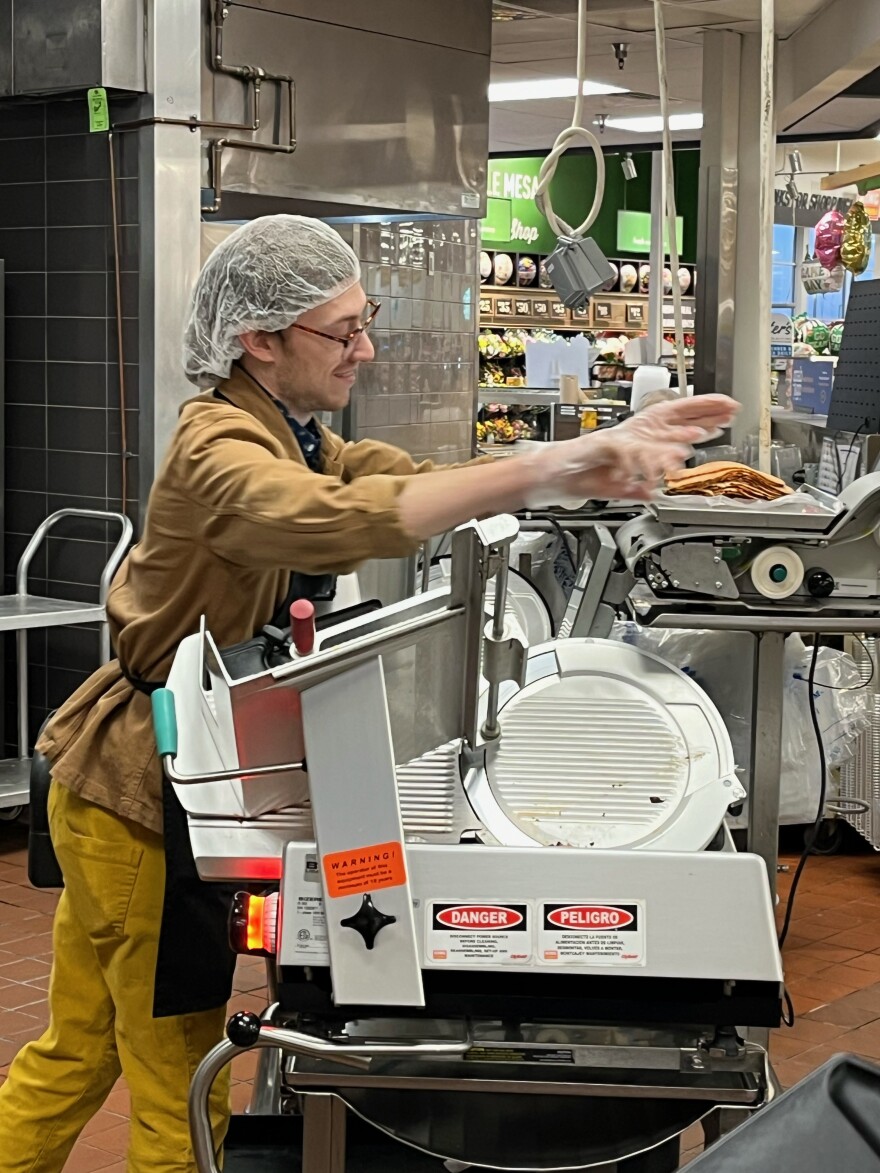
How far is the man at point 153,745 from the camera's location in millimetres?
2098

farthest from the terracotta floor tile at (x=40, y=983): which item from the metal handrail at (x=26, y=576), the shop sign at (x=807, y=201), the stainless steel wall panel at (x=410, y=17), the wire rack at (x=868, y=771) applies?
the shop sign at (x=807, y=201)

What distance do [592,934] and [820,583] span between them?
63.8 inches

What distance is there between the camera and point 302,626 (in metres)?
1.66

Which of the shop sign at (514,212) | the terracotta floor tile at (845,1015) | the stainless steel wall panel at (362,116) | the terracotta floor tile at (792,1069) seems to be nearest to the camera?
the terracotta floor tile at (792,1069)

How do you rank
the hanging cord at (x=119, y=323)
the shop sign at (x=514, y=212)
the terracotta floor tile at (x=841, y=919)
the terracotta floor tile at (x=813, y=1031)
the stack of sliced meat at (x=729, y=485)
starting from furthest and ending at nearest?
the shop sign at (x=514, y=212) < the hanging cord at (x=119, y=323) < the terracotta floor tile at (x=841, y=919) < the terracotta floor tile at (x=813, y=1031) < the stack of sliced meat at (x=729, y=485)

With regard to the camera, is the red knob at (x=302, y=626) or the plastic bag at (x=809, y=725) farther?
the plastic bag at (x=809, y=725)

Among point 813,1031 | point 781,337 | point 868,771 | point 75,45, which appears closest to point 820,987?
point 813,1031

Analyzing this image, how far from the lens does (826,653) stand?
15.8ft

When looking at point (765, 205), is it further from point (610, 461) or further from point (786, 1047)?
point (786, 1047)

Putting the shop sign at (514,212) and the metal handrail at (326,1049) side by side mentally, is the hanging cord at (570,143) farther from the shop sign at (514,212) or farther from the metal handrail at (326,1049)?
the shop sign at (514,212)

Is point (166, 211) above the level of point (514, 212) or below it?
below

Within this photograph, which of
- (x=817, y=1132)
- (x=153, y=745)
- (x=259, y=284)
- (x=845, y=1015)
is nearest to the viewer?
(x=817, y=1132)

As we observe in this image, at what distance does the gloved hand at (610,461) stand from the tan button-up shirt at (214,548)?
0.18 meters

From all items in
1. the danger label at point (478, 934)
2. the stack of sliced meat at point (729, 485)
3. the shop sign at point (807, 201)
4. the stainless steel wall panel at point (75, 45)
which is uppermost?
the shop sign at point (807, 201)
